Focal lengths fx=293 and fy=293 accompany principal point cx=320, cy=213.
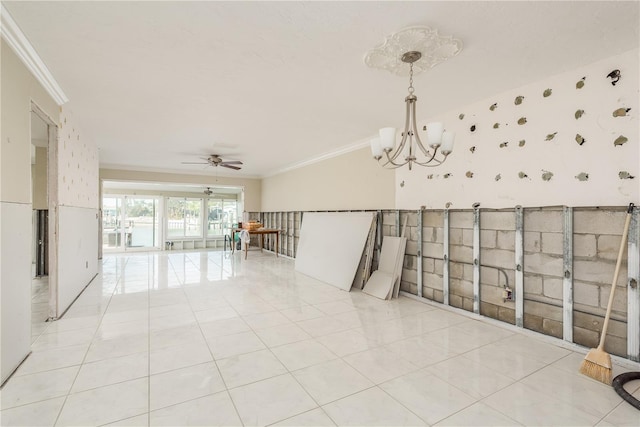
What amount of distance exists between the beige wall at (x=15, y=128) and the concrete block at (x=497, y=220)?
13.6 ft

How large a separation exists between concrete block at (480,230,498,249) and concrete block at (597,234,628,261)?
2.77 feet

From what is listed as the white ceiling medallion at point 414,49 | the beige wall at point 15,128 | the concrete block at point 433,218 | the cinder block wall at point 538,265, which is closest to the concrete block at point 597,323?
the cinder block wall at point 538,265

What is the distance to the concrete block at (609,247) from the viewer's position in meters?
2.31

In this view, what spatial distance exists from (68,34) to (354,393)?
10.5 feet

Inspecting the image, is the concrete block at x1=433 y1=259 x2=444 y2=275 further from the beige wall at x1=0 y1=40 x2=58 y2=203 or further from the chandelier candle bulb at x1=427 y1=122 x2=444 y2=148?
the beige wall at x1=0 y1=40 x2=58 y2=203

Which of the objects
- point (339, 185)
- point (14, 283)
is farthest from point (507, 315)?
point (14, 283)

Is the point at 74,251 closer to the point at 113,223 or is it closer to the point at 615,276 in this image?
the point at 615,276

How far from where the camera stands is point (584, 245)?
2.50m

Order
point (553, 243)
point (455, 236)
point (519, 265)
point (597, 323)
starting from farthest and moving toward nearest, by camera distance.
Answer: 1. point (455, 236)
2. point (519, 265)
3. point (553, 243)
4. point (597, 323)

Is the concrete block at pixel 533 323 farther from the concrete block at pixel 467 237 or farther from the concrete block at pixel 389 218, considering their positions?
the concrete block at pixel 389 218

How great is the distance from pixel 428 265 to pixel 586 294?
1.63m

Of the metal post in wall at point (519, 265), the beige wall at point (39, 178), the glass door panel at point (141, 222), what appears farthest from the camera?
the glass door panel at point (141, 222)

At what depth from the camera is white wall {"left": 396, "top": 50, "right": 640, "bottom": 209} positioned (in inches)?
91.8

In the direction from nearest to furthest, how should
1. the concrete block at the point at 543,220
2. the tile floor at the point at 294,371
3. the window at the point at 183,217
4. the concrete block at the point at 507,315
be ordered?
1. the tile floor at the point at 294,371
2. the concrete block at the point at 543,220
3. the concrete block at the point at 507,315
4. the window at the point at 183,217
